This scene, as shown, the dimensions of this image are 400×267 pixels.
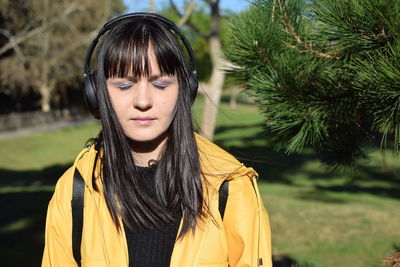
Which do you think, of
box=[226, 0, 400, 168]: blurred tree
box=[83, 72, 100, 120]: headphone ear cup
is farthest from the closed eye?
box=[226, 0, 400, 168]: blurred tree

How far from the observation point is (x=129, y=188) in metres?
2.01

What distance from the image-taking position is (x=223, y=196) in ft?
6.29

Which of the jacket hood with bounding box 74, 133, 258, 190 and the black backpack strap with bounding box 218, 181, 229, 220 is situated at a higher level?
the jacket hood with bounding box 74, 133, 258, 190

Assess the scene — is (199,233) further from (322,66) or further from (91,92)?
(322,66)

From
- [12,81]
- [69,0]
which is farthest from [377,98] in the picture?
[69,0]

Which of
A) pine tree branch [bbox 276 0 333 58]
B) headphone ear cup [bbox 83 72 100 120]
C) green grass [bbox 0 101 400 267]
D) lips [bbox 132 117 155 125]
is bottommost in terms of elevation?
green grass [bbox 0 101 400 267]

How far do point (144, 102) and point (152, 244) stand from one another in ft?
1.60

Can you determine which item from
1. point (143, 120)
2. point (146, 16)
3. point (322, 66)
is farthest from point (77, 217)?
point (322, 66)

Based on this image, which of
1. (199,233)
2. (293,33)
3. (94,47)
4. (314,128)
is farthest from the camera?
(293,33)

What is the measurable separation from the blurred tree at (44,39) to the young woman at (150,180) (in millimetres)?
29738

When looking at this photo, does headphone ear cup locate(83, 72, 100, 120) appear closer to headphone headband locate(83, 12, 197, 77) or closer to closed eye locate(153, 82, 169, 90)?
headphone headband locate(83, 12, 197, 77)

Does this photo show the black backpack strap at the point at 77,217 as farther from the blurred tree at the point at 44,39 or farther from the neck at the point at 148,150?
the blurred tree at the point at 44,39

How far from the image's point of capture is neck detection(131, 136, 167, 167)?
82.0 inches

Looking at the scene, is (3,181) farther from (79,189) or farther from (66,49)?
(66,49)
